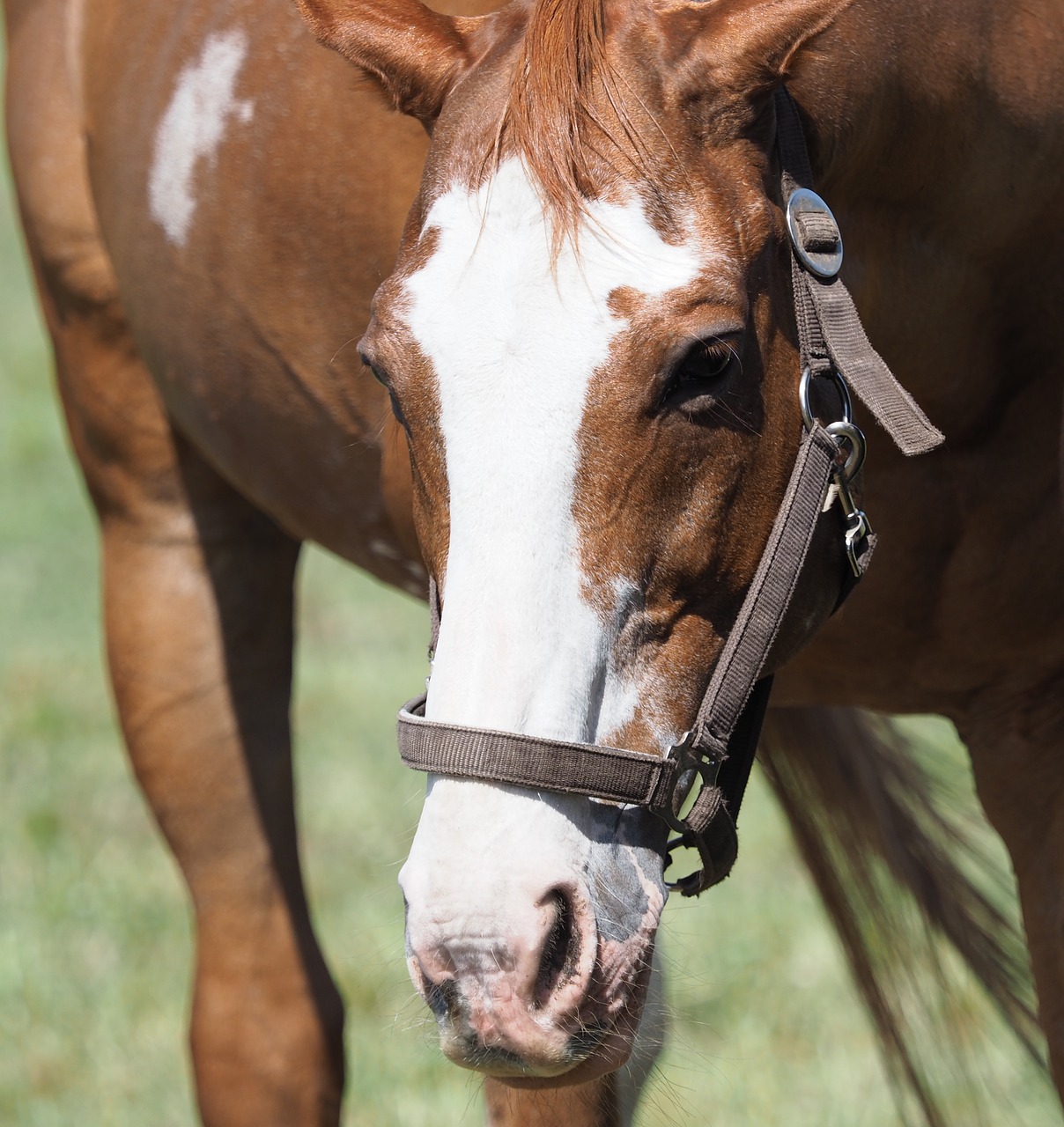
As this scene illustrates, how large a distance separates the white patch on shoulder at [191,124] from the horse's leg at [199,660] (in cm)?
34

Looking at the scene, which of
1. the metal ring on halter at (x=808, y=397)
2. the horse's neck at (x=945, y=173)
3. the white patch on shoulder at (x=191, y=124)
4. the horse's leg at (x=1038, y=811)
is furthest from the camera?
the white patch on shoulder at (x=191, y=124)

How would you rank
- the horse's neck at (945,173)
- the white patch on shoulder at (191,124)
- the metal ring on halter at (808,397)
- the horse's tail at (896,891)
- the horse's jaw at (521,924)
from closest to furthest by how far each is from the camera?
the horse's jaw at (521,924)
the metal ring on halter at (808,397)
the horse's neck at (945,173)
the white patch on shoulder at (191,124)
the horse's tail at (896,891)

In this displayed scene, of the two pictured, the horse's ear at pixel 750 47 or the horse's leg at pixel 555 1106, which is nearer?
the horse's ear at pixel 750 47

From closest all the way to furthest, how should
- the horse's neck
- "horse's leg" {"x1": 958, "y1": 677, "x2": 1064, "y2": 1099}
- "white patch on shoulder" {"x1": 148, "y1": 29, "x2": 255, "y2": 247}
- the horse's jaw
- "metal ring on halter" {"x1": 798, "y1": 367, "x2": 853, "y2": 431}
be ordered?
the horse's jaw < "metal ring on halter" {"x1": 798, "y1": 367, "x2": 853, "y2": 431} < the horse's neck < "horse's leg" {"x1": 958, "y1": 677, "x2": 1064, "y2": 1099} < "white patch on shoulder" {"x1": 148, "y1": 29, "x2": 255, "y2": 247}

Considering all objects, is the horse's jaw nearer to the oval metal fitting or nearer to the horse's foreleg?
the oval metal fitting

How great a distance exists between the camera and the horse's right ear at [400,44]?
162 cm

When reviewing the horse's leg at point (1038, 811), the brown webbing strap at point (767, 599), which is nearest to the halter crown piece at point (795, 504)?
the brown webbing strap at point (767, 599)

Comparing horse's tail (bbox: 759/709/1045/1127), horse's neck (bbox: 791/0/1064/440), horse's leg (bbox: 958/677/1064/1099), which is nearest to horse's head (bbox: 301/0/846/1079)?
horse's neck (bbox: 791/0/1064/440)

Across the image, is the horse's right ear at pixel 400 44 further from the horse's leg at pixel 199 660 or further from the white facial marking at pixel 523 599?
the horse's leg at pixel 199 660

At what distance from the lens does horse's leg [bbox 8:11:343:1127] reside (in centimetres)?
257

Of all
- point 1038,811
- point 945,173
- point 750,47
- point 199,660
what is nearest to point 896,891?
point 1038,811

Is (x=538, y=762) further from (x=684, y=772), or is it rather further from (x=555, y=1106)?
(x=555, y=1106)

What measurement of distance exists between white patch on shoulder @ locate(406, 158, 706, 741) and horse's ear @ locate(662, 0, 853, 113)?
0.50 ft

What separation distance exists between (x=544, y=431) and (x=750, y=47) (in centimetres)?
41
